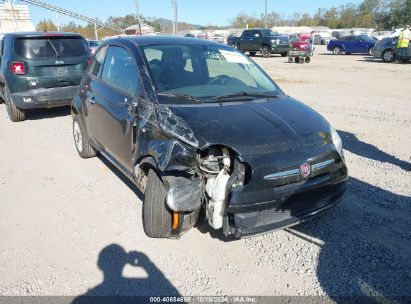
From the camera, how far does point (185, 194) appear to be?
109 inches

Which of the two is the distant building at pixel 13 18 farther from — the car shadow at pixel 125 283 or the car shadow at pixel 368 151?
the car shadow at pixel 125 283

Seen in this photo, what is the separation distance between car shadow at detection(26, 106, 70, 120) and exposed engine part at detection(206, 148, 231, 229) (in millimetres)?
6390

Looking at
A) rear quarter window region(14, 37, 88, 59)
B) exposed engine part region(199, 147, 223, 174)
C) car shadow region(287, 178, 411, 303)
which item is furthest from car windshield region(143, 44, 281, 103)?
rear quarter window region(14, 37, 88, 59)

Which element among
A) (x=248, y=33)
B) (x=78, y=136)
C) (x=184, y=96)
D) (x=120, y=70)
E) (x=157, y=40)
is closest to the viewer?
(x=184, y=96)

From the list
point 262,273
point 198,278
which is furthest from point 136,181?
point 262,273

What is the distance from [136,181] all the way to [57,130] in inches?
163

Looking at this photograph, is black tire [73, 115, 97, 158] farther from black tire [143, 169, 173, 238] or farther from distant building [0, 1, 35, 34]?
distant building [0, 1, 35, 34]

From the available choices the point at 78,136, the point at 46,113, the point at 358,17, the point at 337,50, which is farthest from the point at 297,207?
the point at 358,17

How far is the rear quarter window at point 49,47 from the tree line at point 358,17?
8369 cm

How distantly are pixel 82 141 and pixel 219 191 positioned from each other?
310 cm

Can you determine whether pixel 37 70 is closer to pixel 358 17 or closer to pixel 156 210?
pixel 156 210

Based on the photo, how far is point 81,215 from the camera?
3756 millimetres

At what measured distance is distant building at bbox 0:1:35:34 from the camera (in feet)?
142

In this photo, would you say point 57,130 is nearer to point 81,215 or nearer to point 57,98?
point 57,98
